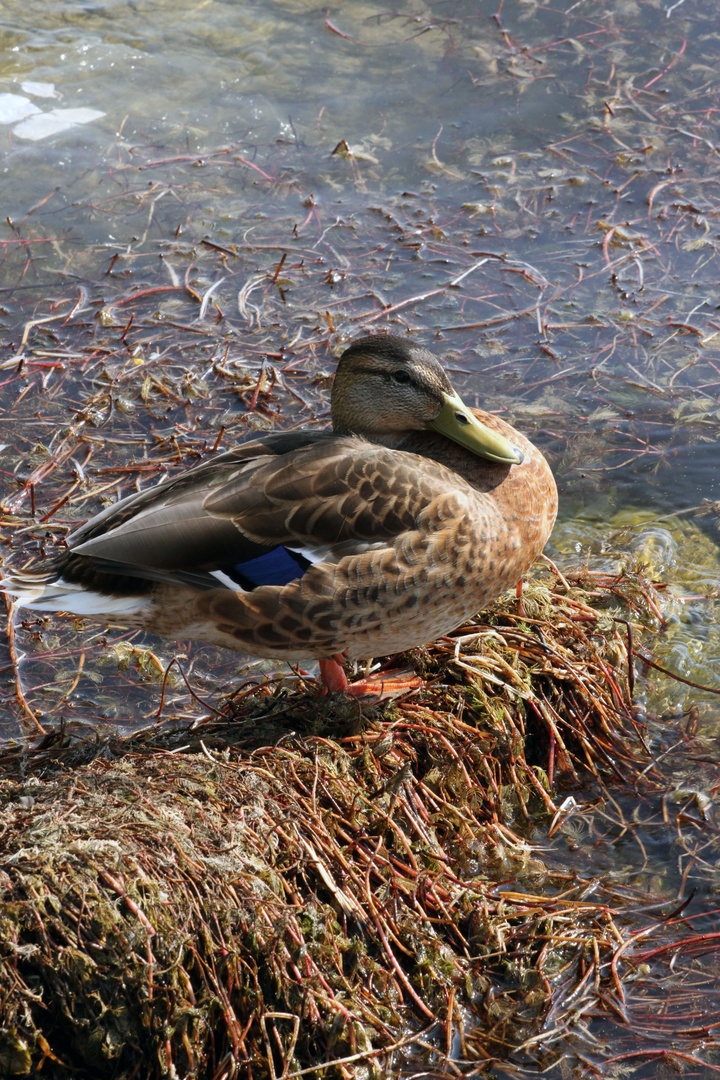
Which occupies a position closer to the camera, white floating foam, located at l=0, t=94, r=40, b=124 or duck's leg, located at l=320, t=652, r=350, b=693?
duck's leg, located at l=320, t=652, r=350, b=693

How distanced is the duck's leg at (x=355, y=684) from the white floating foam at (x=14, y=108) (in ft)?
23.2

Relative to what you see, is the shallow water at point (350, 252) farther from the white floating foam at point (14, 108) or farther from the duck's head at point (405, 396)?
the duck's head at point (405, 396)

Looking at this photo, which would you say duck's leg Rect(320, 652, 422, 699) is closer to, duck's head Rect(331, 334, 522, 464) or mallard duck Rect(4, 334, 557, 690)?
mallard duck Rect(4, 334, 557, 690)

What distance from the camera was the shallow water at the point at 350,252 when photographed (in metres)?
5.89

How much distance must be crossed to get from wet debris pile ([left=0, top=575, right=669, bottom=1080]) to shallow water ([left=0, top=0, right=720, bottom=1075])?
1.85 feet

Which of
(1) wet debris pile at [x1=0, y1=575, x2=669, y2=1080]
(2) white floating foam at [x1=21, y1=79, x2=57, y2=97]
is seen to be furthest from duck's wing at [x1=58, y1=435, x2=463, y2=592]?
(2) white floating foam at [x1=21, y1=79, x2=57, y2=97]

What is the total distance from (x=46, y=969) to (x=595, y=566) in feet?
11.9

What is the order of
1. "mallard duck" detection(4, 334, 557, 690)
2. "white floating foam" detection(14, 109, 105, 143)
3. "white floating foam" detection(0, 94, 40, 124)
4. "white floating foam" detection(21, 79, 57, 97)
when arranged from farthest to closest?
"white floating foam" detection(21, 79, 57, 97)
"white floating foam" detection(0, 94, 40, 124)
"white floating foam" detection(14, 109, 105, 143)
"mallard duck" detection(4, 334, 557, 690)

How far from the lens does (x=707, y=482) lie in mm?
6180

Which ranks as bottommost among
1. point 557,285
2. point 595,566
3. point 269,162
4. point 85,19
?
point 595,566

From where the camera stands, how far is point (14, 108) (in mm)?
9414

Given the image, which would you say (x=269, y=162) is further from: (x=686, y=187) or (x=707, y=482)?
(x=707, y=482)

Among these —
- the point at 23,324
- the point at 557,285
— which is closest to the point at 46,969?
the point at 23,324

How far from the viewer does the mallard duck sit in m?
3.99
